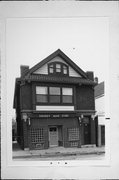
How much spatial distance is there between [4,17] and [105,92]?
156cm

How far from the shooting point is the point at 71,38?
2.73 metres

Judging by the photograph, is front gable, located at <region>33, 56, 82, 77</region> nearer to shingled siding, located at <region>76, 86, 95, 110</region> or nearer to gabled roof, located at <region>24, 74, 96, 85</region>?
gabled roof, located at <region>24, 74, 96, 85</region>

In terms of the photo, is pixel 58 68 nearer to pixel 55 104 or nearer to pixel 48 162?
pixel 55 104

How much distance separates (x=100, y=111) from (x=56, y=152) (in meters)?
0.75

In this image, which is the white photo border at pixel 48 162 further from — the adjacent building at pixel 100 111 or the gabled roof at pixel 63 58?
the gabled roof at pixel 63 58

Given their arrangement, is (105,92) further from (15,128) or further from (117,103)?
(15,128)

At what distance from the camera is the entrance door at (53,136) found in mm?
2707

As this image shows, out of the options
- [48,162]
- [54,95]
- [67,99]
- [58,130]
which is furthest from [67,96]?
[48,162]

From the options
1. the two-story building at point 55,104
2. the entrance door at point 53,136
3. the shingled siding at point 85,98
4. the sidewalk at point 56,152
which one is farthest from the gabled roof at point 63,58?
the sidewalk at point 56,152

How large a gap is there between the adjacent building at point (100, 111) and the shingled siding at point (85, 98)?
6 cm

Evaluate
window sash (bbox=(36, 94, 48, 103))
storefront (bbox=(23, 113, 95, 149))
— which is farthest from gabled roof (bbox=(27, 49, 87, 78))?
storefront (bbox=(23, 113, 95, 149))

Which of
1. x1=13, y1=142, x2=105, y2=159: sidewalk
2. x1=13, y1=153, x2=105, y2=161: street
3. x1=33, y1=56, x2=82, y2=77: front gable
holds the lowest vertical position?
x1=13, y1=153, x2=105, y2=161: street

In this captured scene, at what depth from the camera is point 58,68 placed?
273cm

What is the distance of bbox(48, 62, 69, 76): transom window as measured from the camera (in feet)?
8.93
